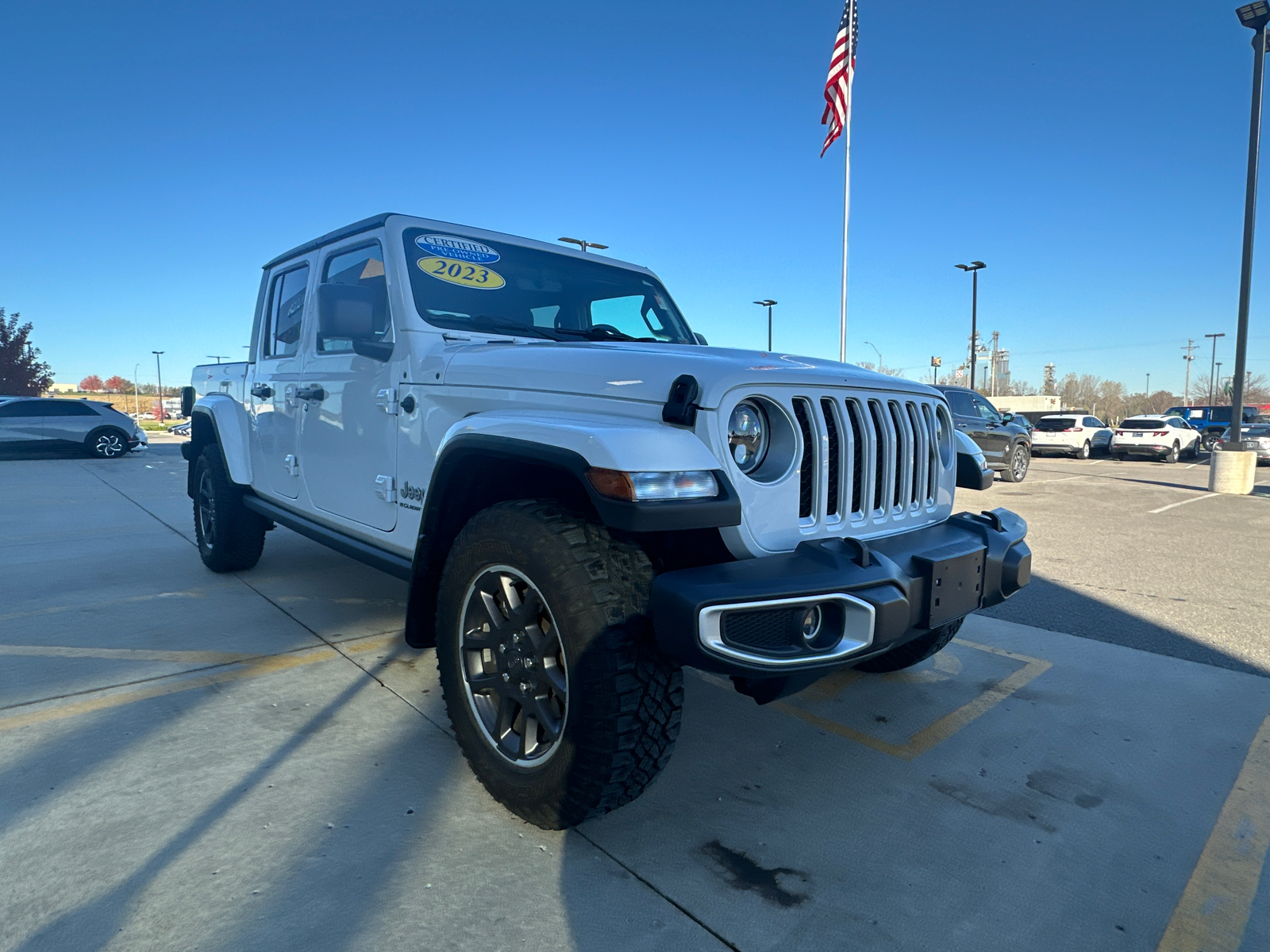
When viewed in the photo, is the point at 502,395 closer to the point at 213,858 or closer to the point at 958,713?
the point at 213,858

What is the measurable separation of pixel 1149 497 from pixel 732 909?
12720 millimetres

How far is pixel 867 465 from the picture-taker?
2.55 meters

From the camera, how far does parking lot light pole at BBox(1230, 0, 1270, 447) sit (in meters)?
11.8

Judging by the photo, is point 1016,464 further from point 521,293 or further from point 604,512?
point 604,512

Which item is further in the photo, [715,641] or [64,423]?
[64,423]

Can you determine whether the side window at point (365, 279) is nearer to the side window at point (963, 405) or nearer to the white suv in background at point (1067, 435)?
the side window at point (963, 405)

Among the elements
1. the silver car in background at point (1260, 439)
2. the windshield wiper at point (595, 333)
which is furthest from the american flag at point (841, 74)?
the windshield wiper at point (595, 333)

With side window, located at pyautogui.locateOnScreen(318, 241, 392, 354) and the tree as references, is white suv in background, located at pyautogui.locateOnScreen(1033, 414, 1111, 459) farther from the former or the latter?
the tree

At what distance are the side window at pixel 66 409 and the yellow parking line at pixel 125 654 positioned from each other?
52.6 feet

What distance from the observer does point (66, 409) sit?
16.9 metres

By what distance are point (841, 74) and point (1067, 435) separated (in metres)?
12.8

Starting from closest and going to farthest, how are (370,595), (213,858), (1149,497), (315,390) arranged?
(213,858), (315,390), (370,595), (1149,497)

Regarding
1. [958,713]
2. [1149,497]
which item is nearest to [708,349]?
[958,713]

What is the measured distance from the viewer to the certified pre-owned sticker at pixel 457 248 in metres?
3.43
